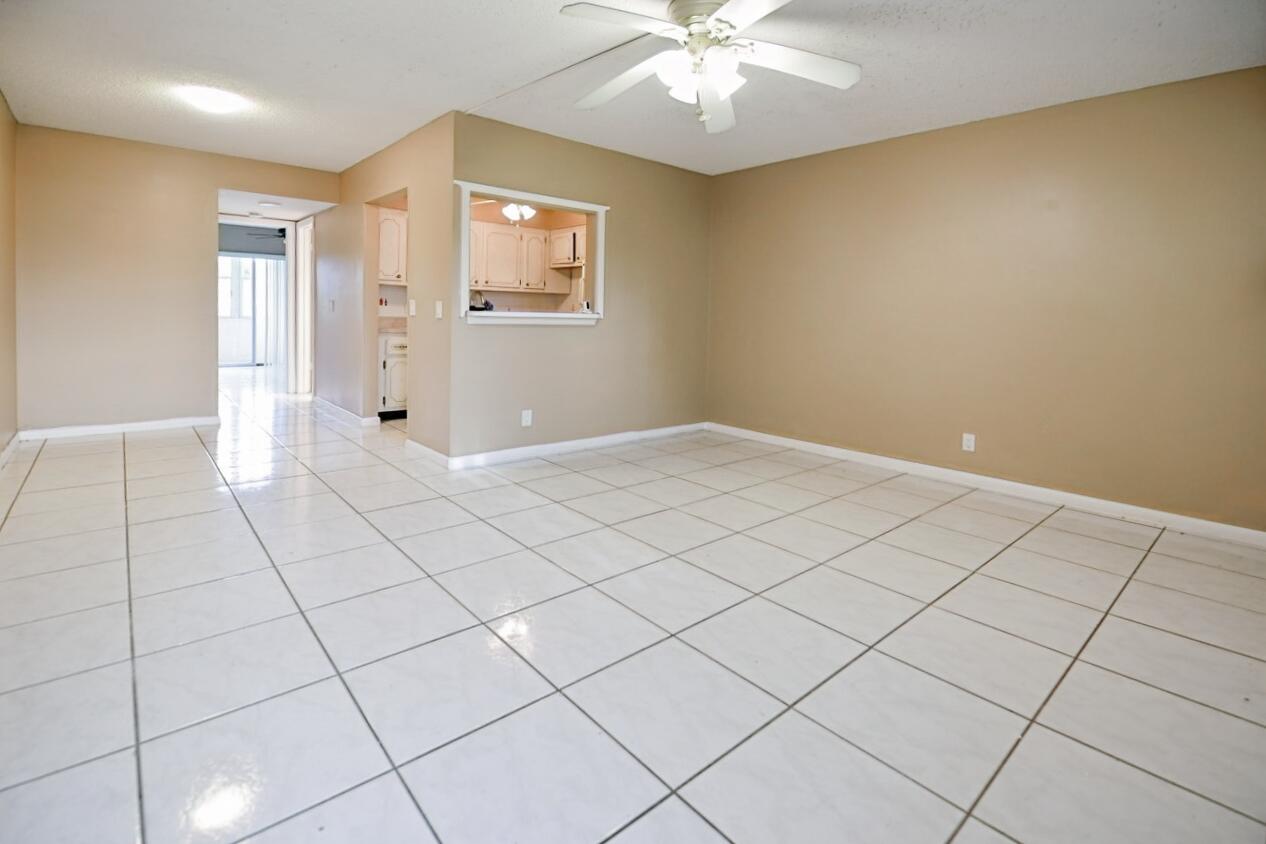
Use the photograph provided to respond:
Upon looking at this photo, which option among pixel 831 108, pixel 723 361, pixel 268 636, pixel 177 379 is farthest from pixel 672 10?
pixel 177 379

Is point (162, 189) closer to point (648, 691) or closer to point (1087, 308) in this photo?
point (648, 691)

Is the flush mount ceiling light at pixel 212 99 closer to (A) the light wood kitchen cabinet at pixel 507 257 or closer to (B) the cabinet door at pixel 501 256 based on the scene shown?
(A) the light wood kitchen cabinet at pixel 507 257

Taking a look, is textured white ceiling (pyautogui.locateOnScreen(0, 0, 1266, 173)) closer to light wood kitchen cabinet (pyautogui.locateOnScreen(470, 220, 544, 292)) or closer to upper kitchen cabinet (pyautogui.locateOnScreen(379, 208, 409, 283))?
upper kitchen cabinet (pyautogui.locateOnScreen(379, 208, 409, 283))

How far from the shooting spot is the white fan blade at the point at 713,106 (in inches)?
114

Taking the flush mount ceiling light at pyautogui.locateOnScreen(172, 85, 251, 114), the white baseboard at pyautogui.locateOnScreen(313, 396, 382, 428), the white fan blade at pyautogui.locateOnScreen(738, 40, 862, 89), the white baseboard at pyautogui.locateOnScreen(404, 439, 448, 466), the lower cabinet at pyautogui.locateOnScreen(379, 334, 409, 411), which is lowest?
the white baseboard at pyautogui.locateOnScreen(404, 439, 448, 466)

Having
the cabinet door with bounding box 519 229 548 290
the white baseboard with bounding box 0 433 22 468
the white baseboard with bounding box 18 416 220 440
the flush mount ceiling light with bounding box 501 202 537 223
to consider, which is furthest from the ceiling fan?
the white baseboard with bounding box 18 416 220 440

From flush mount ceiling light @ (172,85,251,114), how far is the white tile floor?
246 centimetres

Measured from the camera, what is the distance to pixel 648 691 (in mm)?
1884

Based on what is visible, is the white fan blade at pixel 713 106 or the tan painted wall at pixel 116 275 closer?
the white fan blade at pixel 713 106

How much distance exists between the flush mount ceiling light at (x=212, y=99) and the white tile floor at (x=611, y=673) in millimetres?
2463

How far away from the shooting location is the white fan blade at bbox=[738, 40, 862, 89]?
262 centimetres

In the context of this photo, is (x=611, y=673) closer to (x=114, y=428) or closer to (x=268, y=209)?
(x=114, y=428)

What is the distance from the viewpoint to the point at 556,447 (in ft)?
16.6

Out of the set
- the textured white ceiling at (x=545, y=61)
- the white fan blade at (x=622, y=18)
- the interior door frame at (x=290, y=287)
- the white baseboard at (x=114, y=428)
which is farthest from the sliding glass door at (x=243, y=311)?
the white fan blade at (x=622, y=18)
